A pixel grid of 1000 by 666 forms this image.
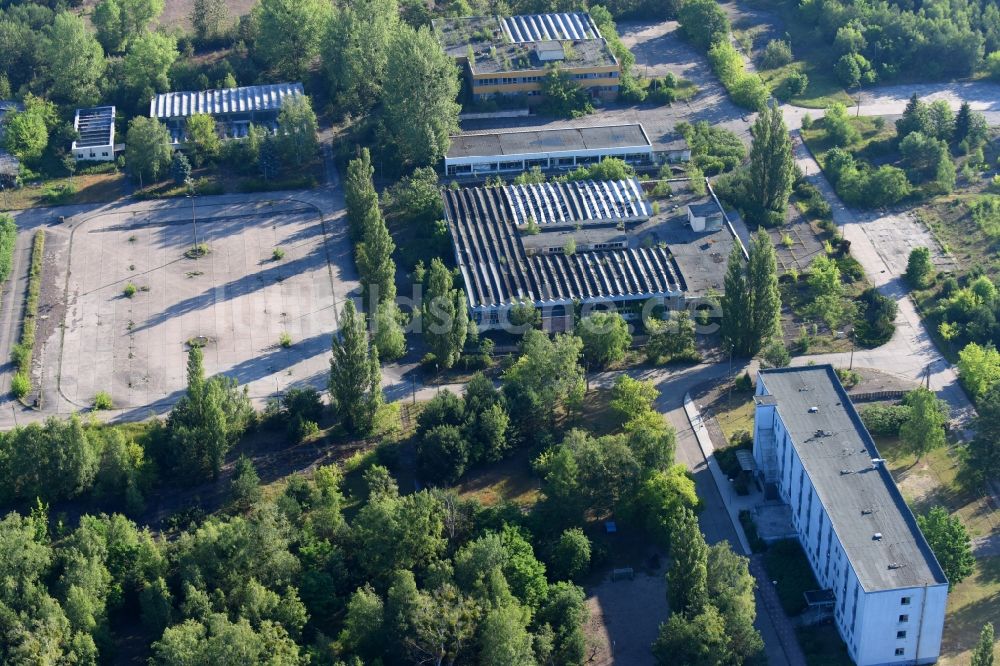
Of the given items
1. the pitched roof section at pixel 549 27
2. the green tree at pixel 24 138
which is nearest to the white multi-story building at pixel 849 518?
the pitched roof section at pixel 549 27

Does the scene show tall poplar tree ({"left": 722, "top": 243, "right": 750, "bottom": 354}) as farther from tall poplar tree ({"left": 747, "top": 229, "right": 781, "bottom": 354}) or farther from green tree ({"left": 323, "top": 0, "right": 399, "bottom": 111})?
green tree ({"left": 323, "top": 0, "right": 399, "bottom": 111})

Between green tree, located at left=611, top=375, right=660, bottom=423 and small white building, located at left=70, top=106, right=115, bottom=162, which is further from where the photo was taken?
small white building, located at left=70, top=106, right=115, bottom=162

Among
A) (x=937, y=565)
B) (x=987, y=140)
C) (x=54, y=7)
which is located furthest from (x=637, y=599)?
(x=54, y=7)

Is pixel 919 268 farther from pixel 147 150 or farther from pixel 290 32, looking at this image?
pixel 147 150

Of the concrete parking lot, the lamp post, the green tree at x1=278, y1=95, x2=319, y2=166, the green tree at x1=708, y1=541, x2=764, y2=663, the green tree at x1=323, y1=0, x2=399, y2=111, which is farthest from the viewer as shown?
the green tree at x1=323, y1=0, x2=399, y2=111

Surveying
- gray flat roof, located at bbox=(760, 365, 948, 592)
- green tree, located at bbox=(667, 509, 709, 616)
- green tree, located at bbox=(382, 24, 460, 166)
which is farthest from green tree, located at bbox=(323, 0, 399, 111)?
green tree, located at bbox=(667, 509, 709, 616)

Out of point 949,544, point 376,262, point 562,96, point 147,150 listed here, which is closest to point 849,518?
point 949,544
